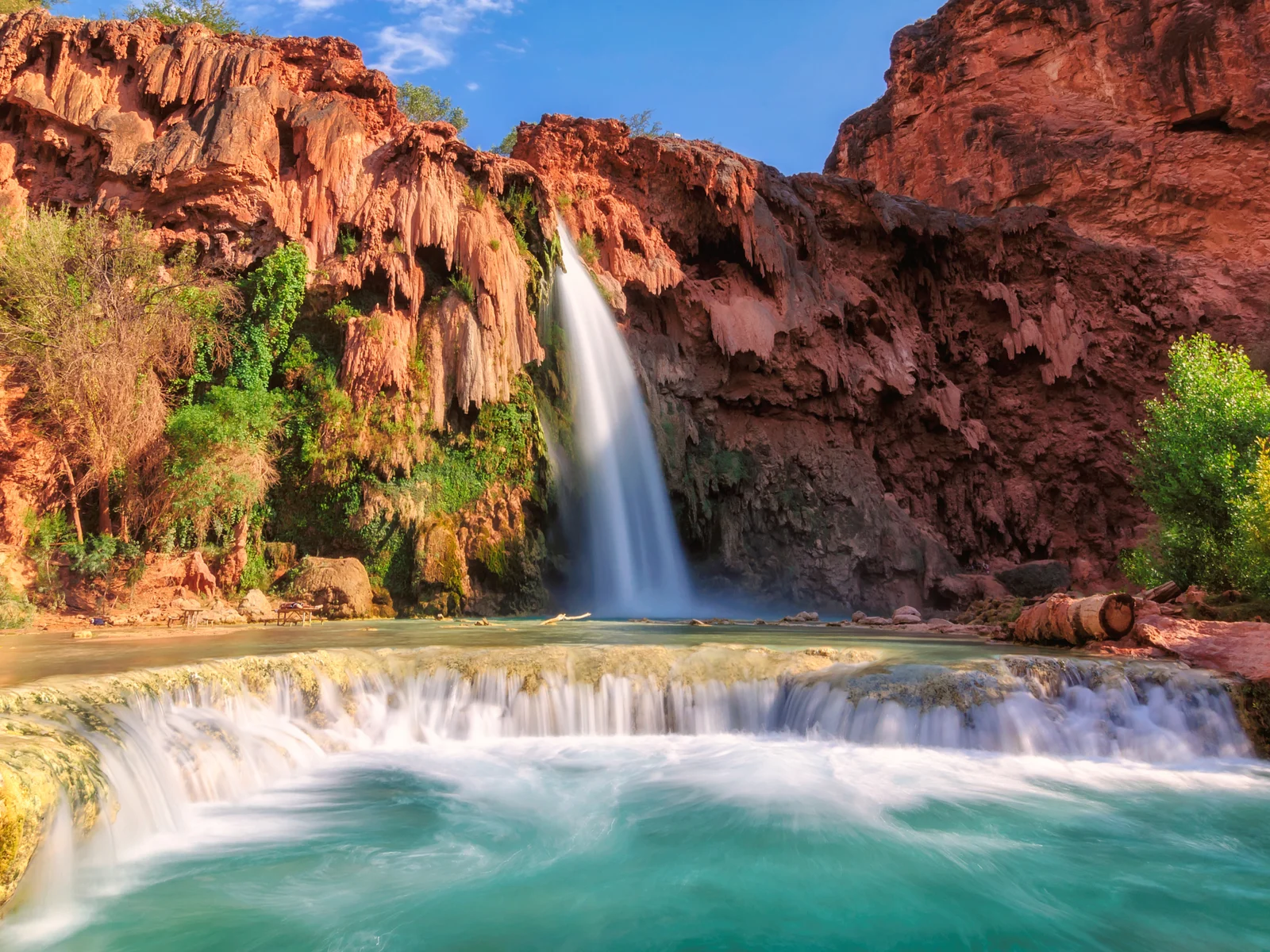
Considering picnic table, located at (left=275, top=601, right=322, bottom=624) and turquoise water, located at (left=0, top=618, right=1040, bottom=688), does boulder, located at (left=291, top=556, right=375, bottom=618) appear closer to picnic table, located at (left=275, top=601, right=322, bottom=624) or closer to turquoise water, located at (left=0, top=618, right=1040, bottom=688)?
picnic table, located at (left=275, top=601, right=322, bottom=624)

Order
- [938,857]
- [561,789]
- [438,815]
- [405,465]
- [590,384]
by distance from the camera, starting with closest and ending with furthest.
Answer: [938,857] < [438,815] < [561,789] < [405,465] < [590,384]

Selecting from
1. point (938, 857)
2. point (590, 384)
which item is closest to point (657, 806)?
point (938, 857)

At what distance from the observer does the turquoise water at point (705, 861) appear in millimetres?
4180

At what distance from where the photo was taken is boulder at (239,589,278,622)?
582 inches

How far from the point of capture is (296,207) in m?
19.8

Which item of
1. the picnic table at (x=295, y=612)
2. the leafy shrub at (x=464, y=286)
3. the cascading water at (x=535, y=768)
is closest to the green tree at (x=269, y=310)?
the leafy shrub at (x=464, y=286)

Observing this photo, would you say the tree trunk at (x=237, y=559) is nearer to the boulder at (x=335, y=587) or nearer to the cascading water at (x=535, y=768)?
the boulder at (x=335, y=587)

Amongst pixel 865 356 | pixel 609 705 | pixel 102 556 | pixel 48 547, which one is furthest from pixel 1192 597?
pixel 48 547

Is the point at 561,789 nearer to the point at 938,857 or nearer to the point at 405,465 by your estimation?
the point at 938,857

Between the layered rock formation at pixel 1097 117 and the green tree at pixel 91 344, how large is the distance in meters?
34.8

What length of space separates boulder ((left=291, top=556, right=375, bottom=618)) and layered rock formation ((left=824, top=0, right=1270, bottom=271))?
3378cm

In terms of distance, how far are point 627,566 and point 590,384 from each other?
5.18 meters

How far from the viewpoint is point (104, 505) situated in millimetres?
15414

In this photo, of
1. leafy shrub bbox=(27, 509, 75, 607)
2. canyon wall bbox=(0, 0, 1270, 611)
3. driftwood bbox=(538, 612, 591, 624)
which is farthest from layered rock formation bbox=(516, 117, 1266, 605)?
leafy shrub bbox=(27, 509, 75, 607)
